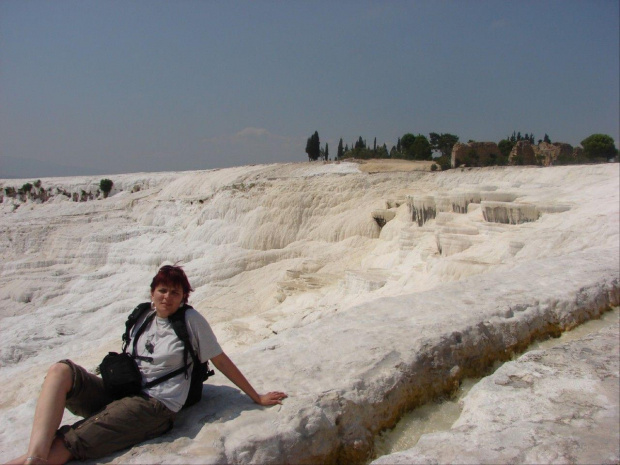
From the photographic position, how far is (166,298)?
96.9 inches

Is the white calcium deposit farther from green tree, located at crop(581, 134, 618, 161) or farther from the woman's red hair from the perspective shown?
green tree, located at crop(581, 134, 618, 161)

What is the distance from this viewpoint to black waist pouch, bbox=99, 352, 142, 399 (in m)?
2.35

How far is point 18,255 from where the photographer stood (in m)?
23.2

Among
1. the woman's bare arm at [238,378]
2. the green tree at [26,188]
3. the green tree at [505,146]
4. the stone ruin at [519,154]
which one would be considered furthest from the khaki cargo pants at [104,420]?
the green tree at [26,188]

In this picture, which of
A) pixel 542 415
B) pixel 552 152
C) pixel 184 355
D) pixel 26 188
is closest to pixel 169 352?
pixel 184 355

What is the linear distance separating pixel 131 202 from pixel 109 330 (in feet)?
51.9

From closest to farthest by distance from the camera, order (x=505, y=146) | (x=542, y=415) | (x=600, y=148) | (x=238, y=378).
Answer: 1. (x=238, y=378)
2. (x=542, y=415)
3. (x=600, y=148)
4. (x=505, y=146)

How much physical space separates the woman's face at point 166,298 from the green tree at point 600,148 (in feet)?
111

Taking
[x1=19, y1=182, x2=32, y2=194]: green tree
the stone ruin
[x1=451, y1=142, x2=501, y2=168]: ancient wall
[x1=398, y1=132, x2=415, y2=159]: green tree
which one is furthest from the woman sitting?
[x1=398, y1=132, x2=415, y2=159]: green tree

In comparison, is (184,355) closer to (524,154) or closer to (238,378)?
(238,378)

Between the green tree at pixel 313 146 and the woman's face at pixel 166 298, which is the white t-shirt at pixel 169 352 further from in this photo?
the green tree at pixel 313 146

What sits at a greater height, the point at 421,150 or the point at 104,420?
the point at 421,150

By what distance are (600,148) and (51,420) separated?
35.8 m

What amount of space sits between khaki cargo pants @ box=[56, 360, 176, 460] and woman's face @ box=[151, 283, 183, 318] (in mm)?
433
